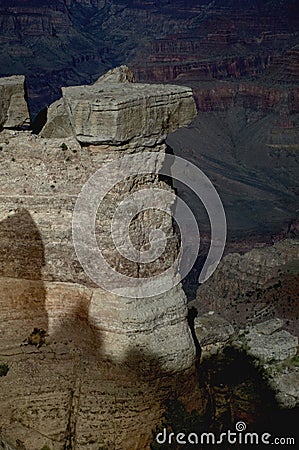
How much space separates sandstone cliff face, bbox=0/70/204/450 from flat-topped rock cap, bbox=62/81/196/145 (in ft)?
0.12

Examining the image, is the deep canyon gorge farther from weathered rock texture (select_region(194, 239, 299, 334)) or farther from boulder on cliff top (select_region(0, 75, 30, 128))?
weathered rock texture (select_region(194, 239, 299, 334))

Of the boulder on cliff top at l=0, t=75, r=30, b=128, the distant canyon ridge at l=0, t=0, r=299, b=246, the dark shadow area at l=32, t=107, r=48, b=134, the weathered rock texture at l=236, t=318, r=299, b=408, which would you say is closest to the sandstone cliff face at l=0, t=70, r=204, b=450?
the boulder on cliff top at l=0, t=75, r=30, b=128

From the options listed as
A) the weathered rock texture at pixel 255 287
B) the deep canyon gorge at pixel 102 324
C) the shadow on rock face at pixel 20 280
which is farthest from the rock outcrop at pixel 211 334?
the weathered rock texture at pixel 255 287

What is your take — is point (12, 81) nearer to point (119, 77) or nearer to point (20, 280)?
point (119, 77)

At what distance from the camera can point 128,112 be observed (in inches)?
356

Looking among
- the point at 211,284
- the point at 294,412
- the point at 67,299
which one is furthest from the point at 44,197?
the point at 211,284

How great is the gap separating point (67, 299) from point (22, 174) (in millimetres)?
2157

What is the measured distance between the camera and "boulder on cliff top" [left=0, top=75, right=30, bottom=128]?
33.8 ft

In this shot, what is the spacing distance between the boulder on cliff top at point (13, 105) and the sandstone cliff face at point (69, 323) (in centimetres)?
34

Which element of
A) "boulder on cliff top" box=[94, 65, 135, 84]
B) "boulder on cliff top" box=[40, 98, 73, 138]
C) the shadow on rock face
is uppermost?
"boulder on cliff top" box=[94, 65, 135, 84]

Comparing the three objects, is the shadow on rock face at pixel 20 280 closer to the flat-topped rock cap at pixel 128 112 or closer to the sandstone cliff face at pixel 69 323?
the sandstone cliff face at pixel 69 323

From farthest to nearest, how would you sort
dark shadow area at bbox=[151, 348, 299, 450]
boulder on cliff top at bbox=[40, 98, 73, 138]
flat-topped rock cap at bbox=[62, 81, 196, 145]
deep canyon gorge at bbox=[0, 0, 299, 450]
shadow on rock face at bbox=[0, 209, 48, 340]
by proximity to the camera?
dark shadow area at bbox=[151, 348, 299, 450] → shadow on rock face at bbox=[0, 209, 48, 340] → boulder on cliff top at bbox=[40, 98, 73, 138] → deep canyon gorge at bbox=[0, 0, 299, 450] → flat-topped rock cap at bbox=[62, 81, 196, 145]

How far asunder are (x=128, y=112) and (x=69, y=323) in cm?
367

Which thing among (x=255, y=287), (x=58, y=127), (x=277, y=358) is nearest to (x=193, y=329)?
(x=277, y=358)
